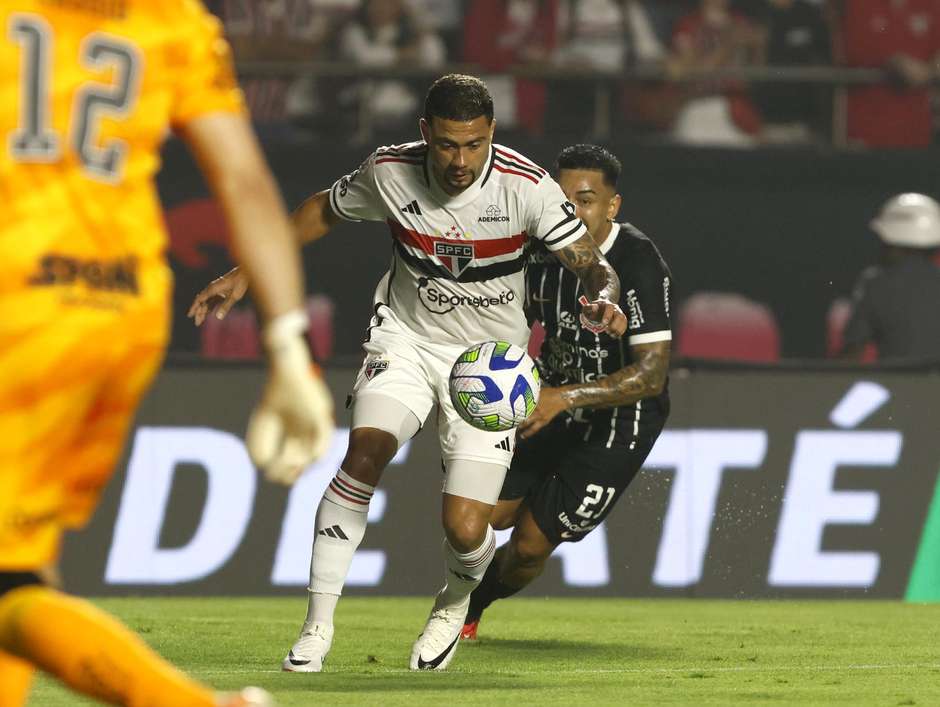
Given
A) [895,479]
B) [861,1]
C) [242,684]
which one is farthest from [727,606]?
[861,1]

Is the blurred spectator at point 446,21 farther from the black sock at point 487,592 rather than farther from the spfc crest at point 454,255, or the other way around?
the spfc crest at point 454,255

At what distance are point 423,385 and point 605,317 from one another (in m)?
1.00

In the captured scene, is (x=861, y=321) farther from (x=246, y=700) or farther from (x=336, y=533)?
(x=246, y=700)

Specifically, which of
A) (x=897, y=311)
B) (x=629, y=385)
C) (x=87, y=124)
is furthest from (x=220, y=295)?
(x=897, y=311)

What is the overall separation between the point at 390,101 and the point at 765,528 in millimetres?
4527

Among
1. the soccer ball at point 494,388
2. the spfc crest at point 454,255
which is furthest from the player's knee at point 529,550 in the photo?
the spfc crest at point 454,255

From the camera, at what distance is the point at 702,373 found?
1027 centimetres

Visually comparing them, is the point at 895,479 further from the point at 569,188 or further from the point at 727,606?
the point at 569,188

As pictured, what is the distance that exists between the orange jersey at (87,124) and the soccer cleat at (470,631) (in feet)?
A: 15.7

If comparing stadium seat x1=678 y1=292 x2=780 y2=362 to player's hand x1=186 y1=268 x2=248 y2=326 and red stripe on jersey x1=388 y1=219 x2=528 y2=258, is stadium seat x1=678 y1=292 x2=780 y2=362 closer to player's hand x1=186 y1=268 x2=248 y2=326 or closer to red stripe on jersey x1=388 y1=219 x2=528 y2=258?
red stripe on jersey x1=388 y1=219 x2=528 y2=258

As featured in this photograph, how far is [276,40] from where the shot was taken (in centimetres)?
1320

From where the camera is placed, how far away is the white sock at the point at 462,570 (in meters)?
6.79

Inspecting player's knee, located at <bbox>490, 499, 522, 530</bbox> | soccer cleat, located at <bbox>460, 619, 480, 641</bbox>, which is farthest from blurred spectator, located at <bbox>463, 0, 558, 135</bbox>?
soccer cleat, located at <bbox>460, 619, 480, 641</bbox>

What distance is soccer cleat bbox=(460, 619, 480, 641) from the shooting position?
791 centimetres
